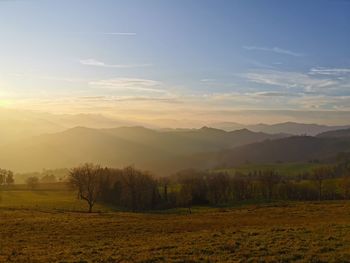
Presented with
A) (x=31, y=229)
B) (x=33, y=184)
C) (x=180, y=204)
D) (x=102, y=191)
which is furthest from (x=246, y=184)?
(x=31, y=229)

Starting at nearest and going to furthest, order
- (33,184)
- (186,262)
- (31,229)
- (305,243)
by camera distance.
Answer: (186,262) < (305,243) < (31,229) < (33,184)

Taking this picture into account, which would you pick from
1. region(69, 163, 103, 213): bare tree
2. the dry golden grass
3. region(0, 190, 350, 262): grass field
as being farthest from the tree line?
the dry golden grass

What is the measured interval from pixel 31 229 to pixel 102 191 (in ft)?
250

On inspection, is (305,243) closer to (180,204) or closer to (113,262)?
(113,262)

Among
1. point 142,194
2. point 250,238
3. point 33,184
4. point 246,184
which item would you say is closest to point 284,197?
point 246,184

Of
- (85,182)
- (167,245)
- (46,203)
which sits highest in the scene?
(85,182)

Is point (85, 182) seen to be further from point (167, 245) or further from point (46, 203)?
point (167, 245)

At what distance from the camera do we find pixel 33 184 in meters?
146

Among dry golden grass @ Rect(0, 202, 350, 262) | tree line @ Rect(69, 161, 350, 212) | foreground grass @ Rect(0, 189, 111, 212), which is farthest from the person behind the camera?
tree line @ Rect(69, 161, 350, 212)

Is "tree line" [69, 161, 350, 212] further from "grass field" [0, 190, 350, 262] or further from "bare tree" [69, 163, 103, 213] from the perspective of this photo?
"grass field" [0, 190, 350, 262]

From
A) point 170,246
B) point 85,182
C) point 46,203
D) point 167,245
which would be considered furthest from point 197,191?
point 170,246

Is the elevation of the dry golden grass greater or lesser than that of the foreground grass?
greater

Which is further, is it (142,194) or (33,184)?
(33,184)

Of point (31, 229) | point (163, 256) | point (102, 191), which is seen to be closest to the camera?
point (163, 256)
